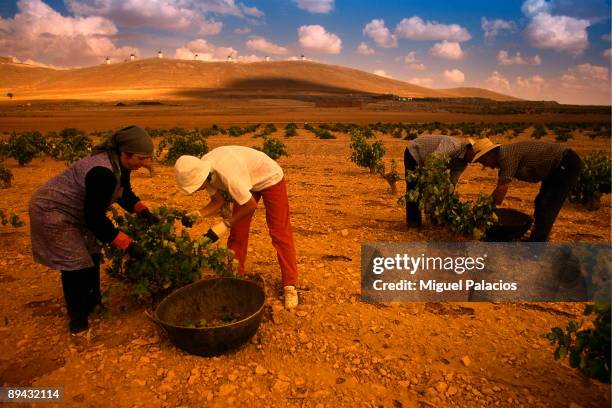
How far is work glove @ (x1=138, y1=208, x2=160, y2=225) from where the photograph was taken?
148 inches

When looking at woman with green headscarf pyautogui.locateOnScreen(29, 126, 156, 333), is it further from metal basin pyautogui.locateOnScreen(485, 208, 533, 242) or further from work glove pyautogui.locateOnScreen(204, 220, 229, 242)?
metal basin pyautogui.locateOnScreen(485, 208, 533, 242)

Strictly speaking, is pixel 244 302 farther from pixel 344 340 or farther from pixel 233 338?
pixel 344 340

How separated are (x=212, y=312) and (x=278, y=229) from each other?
100 centimetres

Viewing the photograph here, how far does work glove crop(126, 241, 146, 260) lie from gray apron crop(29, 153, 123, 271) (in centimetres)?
34

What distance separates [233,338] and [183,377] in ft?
1.56

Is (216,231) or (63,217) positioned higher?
(63,217)

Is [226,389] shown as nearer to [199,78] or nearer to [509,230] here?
[509,230]

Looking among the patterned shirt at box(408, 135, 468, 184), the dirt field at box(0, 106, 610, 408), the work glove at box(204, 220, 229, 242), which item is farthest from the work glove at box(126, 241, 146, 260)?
the patterned shirt at box(408, 135, 468, 184)

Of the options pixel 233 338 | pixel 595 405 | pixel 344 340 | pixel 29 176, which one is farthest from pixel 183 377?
pixel 29 176

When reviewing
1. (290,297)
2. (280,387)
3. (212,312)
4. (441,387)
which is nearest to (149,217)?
(212,312)

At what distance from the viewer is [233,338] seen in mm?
3162

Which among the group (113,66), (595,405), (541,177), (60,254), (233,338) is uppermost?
(113,66)

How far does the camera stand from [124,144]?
3.10 m

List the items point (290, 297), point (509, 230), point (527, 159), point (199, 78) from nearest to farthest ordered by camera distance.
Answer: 1. point (290, 297)
2. point (527, 159)
3. point (509, 230)
4. point (199, 78)
